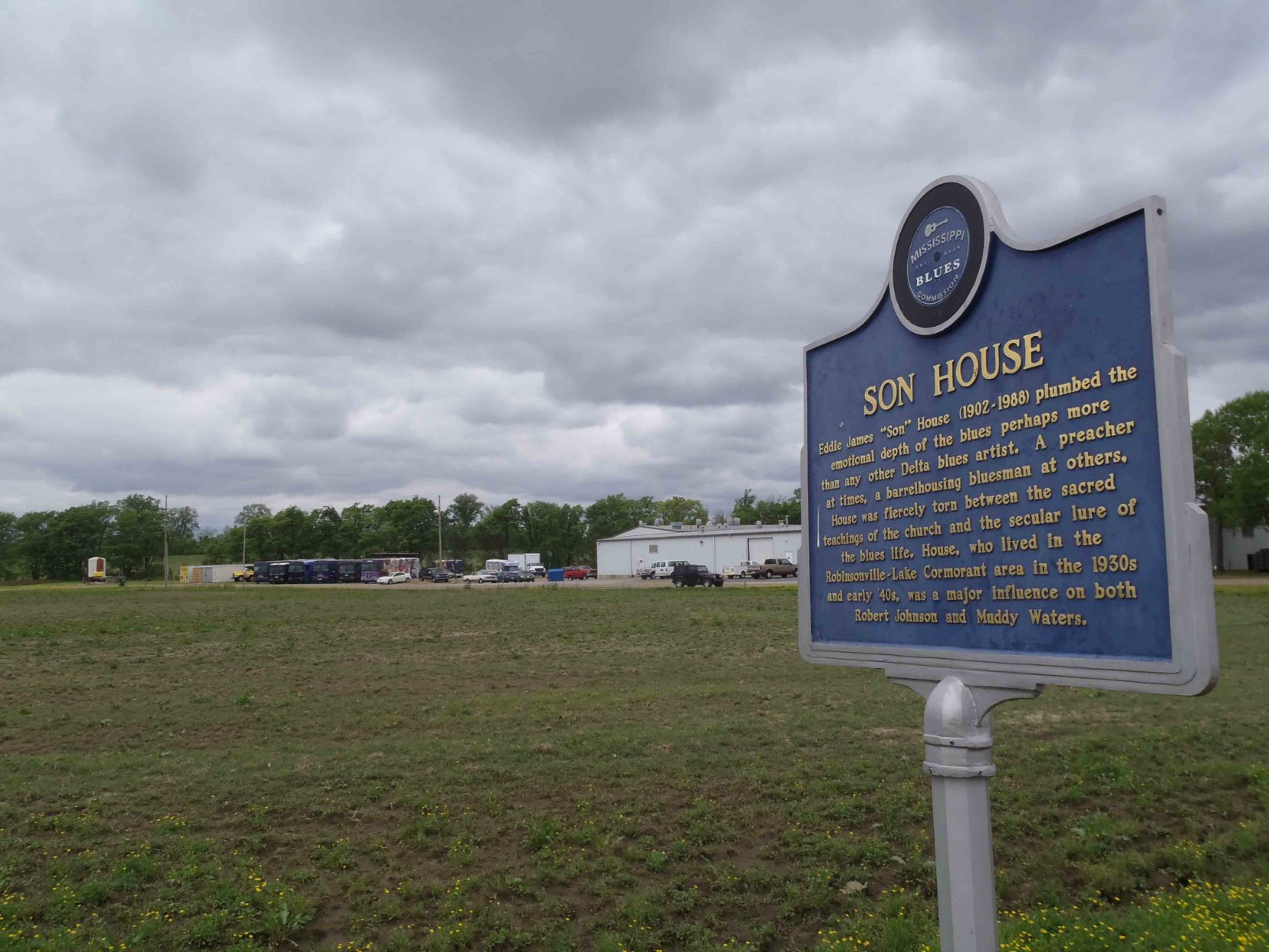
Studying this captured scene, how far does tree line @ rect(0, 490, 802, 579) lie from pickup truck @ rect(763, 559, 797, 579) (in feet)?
164

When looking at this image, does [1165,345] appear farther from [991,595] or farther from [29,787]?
[29,787]

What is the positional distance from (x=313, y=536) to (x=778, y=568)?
3102 inches

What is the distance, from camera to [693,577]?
5428 cm

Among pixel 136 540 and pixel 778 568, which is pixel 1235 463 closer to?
pixel 778 568

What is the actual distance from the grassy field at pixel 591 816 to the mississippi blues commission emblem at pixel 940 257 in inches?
157

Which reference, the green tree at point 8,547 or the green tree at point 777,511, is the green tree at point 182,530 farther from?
the green tree at point 777,511

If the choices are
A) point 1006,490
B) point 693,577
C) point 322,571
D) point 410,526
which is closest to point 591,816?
point 1006,490

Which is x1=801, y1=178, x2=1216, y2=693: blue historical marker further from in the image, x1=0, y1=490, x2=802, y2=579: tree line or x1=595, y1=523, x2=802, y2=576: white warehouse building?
x1=0, y1=490, x2=802, y2=579: tree line

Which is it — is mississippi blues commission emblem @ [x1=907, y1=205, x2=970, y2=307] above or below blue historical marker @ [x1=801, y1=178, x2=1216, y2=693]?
above

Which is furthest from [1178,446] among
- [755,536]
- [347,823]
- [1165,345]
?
[755,536]

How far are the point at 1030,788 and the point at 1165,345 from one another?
281 inches

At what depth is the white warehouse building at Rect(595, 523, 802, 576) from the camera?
77.6 m

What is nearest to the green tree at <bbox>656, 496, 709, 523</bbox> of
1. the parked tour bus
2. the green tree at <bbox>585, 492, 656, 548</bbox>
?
the green tree at <bbox>585, 492, 656, 548</bbox>

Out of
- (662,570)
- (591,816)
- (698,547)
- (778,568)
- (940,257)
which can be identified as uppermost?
(940,257)
